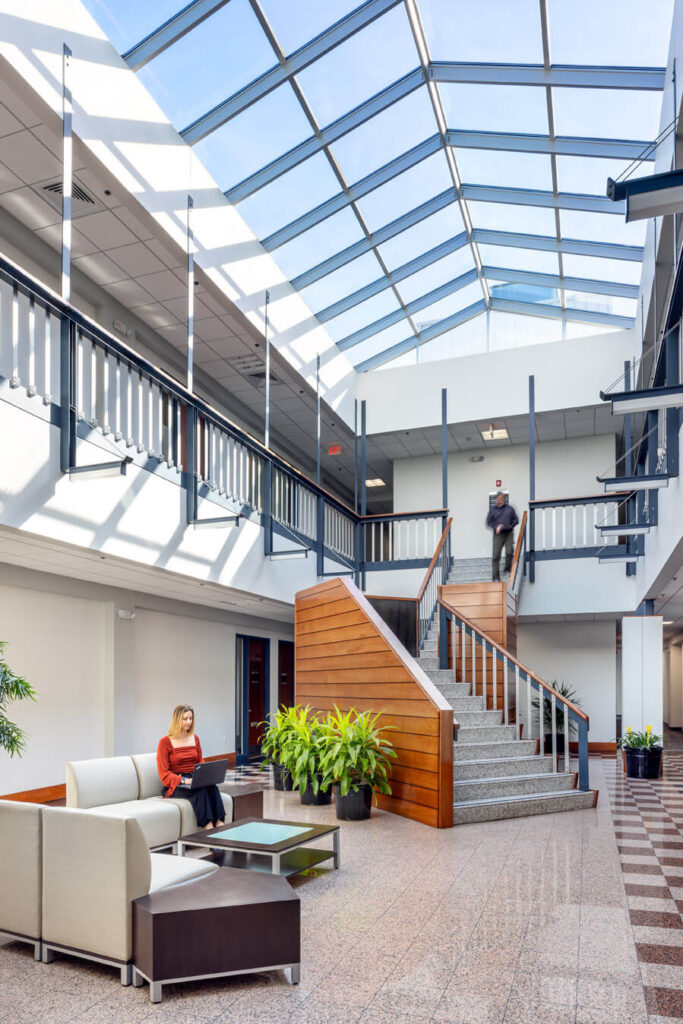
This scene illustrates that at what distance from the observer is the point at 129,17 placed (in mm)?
6930

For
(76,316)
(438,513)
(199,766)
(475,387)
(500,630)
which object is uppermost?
(475,387)

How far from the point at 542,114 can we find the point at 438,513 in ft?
18.3

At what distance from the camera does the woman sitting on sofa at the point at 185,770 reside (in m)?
5.90

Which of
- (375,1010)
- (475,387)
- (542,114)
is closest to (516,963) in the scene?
(375,1010)

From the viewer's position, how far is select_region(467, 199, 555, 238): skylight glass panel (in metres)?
11.4

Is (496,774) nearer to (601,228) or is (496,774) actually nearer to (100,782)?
(100,782)

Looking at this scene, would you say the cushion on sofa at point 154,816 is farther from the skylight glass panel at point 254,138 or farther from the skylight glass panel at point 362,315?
the skylight glass panel at point 362,315

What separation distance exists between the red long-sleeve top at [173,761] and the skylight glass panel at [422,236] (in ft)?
27.2

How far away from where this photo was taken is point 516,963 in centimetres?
365

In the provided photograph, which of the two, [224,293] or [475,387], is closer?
[224,293]

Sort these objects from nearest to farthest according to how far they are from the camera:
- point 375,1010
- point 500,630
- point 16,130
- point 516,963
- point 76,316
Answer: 1. point 375,1010
2. point 516,963
3. point 76,316
4. point 16,130
5. point 500,630

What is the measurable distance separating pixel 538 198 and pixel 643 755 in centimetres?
763

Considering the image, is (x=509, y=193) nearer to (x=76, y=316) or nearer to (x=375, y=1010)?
(x=76, y=316)

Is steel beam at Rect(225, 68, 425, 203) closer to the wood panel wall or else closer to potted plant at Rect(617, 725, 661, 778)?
the wood panel wall
